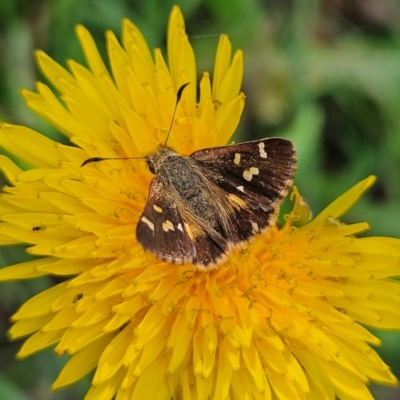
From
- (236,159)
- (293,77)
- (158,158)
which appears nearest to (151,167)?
(158,158)

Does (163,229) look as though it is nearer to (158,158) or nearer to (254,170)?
(158,158)

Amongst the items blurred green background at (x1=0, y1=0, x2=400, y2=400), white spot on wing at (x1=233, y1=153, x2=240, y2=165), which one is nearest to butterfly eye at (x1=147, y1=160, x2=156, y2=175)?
white spot on wing at (x1=233, y1=153, x2=240, y2=165)

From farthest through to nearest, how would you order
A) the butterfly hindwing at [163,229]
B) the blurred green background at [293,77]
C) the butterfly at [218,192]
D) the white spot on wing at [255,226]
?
1. the blurred green background at [293,77]
2. the white spot on wing at [255,226]
3. the butterfly at [218,192]
4. the butterfly hindwing at [163,229]

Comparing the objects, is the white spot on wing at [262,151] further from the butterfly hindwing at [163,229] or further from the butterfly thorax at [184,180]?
the butterfly hindwing at [163,229]

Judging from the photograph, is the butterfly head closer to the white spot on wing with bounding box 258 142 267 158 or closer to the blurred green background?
the white spot on wing with bounding box 258 142 267 158

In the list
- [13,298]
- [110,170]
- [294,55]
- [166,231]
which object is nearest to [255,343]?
[166,231]

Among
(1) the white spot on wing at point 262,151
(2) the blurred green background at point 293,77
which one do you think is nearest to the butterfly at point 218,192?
(1) the white spot on wing at point 262,151
